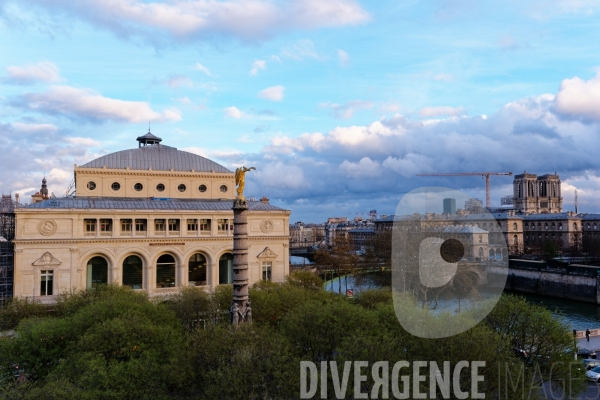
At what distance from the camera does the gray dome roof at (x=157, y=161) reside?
59.8 metres

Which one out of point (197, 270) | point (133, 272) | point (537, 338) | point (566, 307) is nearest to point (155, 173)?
point (133, 272)

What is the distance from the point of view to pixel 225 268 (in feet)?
189

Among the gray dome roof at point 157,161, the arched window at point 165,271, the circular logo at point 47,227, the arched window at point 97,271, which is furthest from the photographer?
the gray dome roof at point 157,161

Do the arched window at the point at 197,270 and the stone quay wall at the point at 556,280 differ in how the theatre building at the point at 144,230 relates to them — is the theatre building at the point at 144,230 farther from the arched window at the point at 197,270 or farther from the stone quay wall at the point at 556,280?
the stone quay wall at the point at 556,280

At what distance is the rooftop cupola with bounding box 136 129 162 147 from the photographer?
66.4 metres

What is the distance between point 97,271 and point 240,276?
1194 inches

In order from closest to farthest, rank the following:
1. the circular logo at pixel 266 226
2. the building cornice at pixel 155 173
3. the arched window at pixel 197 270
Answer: the arched window at pixel 197 270 → the building cornice at pixel 155 173 → the circular logo at pixel 266 226

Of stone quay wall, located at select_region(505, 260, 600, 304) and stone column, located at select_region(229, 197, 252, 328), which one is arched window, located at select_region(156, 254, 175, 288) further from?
stone quay wall, located at select_region(505, 260, 600, 304)

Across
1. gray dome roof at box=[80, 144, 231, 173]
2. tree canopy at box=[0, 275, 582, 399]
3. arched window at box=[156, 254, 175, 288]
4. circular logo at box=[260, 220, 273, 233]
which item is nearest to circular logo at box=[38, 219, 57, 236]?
gray dome roof at box=[80, 144, 231, 173]

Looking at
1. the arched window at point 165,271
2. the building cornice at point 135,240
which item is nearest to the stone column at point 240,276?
the building cornice at point 135,240

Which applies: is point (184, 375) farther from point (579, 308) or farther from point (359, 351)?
point (579, 308)

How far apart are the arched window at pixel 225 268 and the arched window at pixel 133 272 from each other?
8.92m

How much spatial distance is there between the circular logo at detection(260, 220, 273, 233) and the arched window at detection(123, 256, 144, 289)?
561 inches

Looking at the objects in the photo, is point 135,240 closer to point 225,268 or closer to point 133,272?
point 133,272
